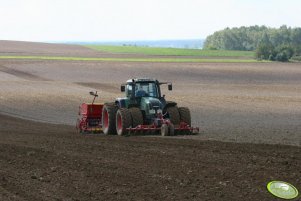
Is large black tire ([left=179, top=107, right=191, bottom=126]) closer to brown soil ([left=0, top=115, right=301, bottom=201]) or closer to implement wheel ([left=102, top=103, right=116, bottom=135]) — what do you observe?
implement wheel ([left=102, top=103, right=116, bottom=135])

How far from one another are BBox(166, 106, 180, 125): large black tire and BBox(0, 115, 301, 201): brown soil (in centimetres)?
285

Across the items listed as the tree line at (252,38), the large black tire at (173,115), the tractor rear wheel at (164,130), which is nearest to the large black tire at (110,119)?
the large black tire at (173,115)

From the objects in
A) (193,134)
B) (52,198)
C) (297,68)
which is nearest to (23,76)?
(297,68)

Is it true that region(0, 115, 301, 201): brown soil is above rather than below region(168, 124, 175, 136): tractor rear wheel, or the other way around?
above

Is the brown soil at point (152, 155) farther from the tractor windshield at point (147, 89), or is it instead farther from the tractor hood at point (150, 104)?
the tractor windshield at point (147, 89)

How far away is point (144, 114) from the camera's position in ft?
71.1

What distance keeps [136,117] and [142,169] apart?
303 inches

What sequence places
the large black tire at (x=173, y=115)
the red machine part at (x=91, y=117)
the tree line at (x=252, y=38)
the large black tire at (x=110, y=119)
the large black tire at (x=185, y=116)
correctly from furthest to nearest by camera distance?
the tree line at (x=252, y=38) → the red machine part at (x=91, y=117) → the large black tire at (x=110, y=119) → the large black tire at (x=185, y=116) → the large black tire at (x=173, y=115)

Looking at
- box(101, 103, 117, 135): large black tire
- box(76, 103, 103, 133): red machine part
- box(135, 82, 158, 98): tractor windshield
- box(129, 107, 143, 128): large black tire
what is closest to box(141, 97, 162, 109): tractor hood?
box(129, 107, 143, 128): large black tire

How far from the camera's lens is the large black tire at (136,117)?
2117 cm

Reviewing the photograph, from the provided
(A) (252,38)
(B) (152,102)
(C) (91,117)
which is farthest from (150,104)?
(A) (252,38)

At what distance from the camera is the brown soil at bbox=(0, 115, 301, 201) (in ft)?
37.7

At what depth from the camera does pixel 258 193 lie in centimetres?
1161

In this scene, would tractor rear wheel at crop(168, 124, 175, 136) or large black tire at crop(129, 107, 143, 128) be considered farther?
large black tire at crop(129, 107, 143, 128)
